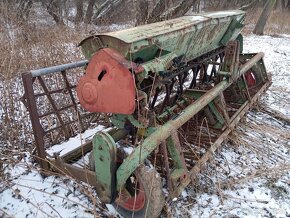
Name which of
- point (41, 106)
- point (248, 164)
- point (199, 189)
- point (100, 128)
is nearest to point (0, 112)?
point (41, 106)

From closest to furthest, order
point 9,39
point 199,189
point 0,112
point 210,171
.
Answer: point 199,189, point 210,171, point 0,112, point 9,39

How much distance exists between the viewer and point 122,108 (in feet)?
7.39

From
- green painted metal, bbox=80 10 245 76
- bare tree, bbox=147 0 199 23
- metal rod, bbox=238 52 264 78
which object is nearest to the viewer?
green painted metal, bbox=80 10 245 76

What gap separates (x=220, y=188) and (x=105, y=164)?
1095mm

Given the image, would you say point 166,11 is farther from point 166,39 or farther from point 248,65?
point 166,39

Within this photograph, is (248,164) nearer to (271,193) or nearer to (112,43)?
(271,193)

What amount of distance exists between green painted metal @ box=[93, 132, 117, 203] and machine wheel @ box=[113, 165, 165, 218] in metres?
0.08

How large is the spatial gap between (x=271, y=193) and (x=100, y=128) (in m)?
1.83

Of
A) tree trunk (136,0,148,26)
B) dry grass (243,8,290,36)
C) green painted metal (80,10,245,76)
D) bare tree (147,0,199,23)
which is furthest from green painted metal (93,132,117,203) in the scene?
dry grass (243,8,290,36)

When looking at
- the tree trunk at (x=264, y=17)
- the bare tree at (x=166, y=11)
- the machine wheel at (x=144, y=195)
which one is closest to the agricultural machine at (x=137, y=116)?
the machine wheel at (x=144, y=195)

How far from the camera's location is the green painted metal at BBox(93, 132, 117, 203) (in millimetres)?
2047

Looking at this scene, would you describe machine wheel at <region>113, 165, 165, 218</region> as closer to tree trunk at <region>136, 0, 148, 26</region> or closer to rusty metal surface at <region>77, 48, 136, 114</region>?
rusty metal surface at <region>77, 48, 136, 114</region>

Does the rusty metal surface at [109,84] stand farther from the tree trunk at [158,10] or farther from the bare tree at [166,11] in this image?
the tree trunk at [158,10]

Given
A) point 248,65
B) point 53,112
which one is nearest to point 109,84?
point 53,112
